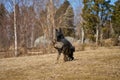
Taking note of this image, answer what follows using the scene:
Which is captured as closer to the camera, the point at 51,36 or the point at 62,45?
the point at 62,45

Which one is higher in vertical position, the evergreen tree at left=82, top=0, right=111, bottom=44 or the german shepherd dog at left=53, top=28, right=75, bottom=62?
the evergreen tree at left=82, top=0, right=111, bottom=44

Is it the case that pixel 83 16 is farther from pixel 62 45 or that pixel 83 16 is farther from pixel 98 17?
pixel 62 45

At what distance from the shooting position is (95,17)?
37.8 metres

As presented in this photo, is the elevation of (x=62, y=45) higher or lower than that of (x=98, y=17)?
lower

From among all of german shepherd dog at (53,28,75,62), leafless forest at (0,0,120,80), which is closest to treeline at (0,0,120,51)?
leafless forest at (0,0,120,80)

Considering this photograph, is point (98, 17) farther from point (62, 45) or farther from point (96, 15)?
point (62, 45)

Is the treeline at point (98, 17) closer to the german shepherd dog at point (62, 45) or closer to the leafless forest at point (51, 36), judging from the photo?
the leafless forest at point (51, 36)

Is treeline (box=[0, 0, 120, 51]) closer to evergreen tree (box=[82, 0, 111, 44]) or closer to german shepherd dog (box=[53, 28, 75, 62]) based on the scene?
evergreen tree (box=[82, 0, 111, 44])

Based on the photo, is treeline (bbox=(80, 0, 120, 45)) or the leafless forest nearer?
the leafless forest

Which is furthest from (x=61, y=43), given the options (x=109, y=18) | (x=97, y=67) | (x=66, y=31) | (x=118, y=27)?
(x=66, y=31)

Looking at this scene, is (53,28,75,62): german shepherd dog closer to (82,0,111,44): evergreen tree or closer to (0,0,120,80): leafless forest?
(0,0,120,80): leafless forest

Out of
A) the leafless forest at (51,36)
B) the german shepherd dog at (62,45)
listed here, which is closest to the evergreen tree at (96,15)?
the leafless forest at (51,36)

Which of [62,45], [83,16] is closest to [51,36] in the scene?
[83,16]

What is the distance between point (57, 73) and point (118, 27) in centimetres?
3225
